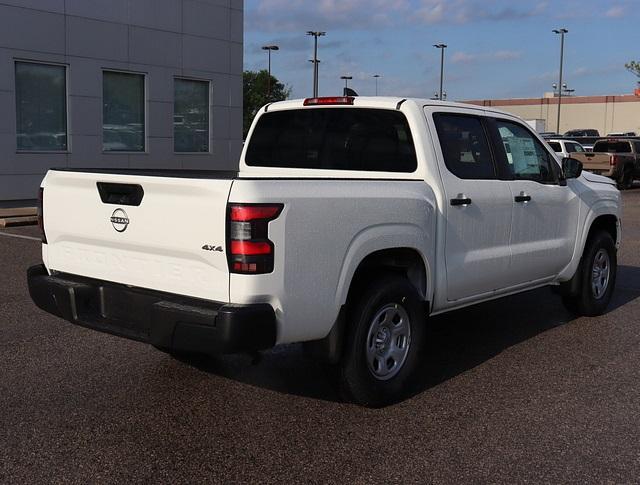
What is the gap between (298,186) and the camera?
405 cm

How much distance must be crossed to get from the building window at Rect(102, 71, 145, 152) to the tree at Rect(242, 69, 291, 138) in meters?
49.4

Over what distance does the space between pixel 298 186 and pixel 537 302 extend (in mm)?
4857

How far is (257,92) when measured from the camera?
73625mm

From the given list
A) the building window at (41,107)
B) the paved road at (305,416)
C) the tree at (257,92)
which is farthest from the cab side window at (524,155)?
Answer: the tree at (257,92)

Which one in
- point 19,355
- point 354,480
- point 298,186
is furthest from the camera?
point 19,355

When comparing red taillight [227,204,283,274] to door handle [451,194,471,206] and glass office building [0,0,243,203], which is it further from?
glass office building [0,0,243,203]

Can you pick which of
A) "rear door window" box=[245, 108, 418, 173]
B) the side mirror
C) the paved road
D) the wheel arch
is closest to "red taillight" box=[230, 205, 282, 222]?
the wheel arch

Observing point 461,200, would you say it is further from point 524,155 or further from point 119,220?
point 119,220

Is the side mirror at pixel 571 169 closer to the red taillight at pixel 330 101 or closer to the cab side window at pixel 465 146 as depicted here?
the cab side window at pixel 465 146

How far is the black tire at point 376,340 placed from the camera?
4539mm

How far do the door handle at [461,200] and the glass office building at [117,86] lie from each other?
42.1 feet

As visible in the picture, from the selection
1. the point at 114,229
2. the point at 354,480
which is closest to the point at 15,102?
the point at 114,229

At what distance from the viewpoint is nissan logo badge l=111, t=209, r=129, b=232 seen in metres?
4.32

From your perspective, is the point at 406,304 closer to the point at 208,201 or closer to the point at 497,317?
the point at 208,201
